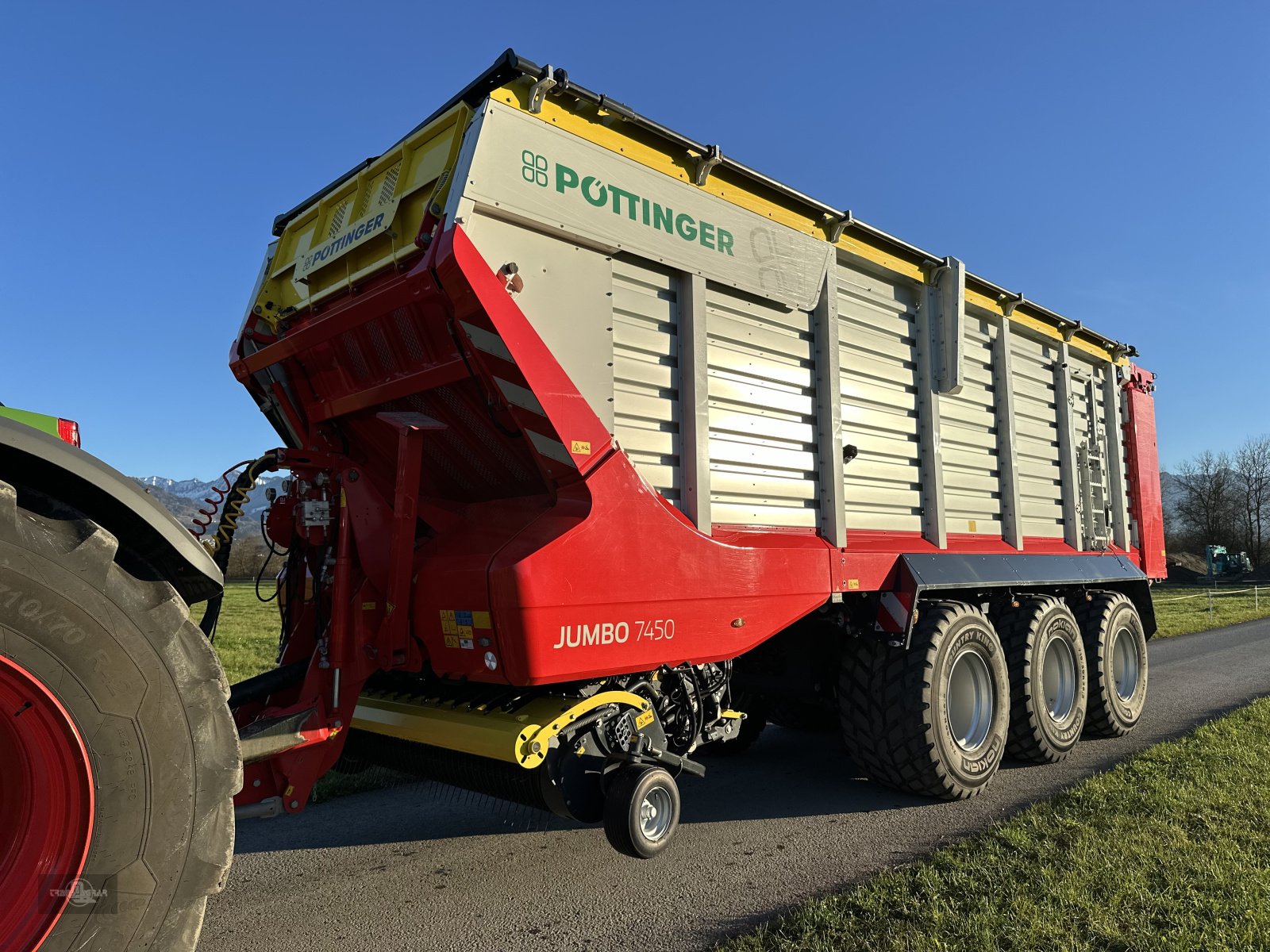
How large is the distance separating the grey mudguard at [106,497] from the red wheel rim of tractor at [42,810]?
423 mm

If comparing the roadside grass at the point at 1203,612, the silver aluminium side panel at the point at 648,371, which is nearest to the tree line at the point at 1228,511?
the roadside grass at the point at 1203,612

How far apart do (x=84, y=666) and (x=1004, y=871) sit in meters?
3.57

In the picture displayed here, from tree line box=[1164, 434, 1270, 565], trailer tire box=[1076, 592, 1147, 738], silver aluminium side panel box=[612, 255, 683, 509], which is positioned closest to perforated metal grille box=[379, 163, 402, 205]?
silver aluminium side panel box=[612, 255, 683, 509]

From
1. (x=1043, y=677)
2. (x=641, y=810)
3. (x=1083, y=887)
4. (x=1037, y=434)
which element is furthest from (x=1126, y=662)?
(x=641, y=810)

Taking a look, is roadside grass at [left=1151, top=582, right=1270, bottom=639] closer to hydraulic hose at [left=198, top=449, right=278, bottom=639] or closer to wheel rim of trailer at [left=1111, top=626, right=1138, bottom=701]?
wheel rim of trailer at [left=1111, top=626, right=1138, bottom=701]

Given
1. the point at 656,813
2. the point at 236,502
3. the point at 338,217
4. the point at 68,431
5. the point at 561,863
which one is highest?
the point at 338,217

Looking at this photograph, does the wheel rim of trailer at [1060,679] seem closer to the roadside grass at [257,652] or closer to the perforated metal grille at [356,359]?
the roadside grass at [257,652]

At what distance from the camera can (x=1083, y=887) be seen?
3426 mm

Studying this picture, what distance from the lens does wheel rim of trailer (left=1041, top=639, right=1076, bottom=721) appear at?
6277mm

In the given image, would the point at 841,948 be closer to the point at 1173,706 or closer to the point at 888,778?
the point at 888,778

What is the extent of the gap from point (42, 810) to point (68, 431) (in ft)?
4.15

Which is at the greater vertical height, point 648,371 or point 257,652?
point 648,371

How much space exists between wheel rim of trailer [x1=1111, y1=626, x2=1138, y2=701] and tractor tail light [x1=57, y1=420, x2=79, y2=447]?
7407mm

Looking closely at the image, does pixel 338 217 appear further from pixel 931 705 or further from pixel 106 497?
pixel 931 705
